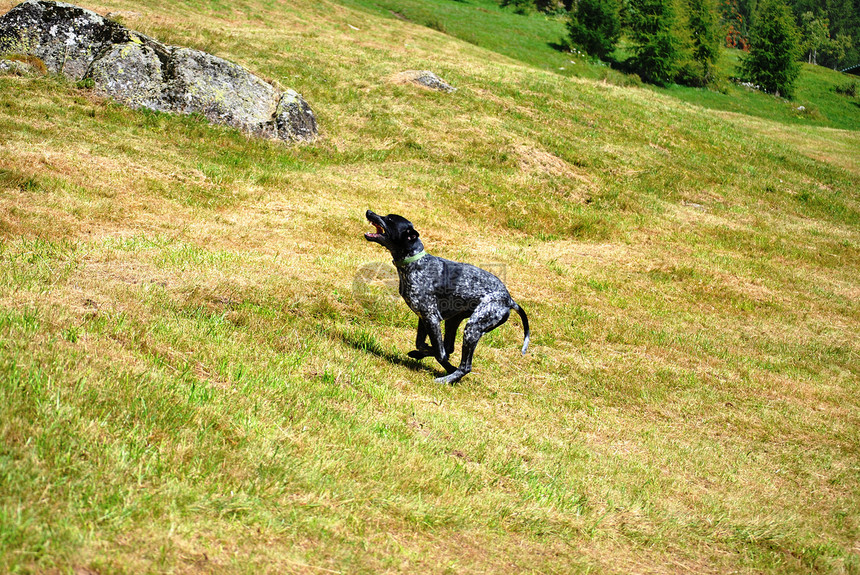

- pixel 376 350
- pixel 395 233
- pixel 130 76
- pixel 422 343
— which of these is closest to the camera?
pixel 395 233

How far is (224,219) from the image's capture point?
1471 centimetres

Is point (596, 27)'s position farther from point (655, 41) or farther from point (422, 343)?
point (422, 343)

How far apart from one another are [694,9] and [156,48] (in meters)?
77.1

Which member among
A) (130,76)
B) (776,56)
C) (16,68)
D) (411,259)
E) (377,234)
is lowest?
(411,259)

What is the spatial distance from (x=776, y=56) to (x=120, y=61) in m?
73.8

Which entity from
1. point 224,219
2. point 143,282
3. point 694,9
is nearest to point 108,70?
point 224,219

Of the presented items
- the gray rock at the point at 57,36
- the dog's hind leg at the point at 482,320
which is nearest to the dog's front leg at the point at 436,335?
the dog's hind leg at the point at 482,320

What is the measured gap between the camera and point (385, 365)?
27.0ft

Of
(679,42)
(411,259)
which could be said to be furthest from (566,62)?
(411,259)

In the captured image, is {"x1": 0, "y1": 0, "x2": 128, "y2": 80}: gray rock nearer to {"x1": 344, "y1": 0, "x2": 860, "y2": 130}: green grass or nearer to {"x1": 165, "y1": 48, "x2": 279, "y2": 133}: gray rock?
{"x1": 165, "y1": 48, "x2": 279, "y2": 133}: gray rock

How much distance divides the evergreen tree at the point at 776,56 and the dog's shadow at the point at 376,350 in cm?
7626

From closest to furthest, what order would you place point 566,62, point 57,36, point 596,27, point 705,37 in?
point 57,36 < point 566,62 < point 596,27 < point 705,37

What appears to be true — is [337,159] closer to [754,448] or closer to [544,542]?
[754,448]

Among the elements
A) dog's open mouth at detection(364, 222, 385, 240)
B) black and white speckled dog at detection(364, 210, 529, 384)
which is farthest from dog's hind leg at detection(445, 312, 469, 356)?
dog's open mouth at detection(364, 222, 385, 240)
